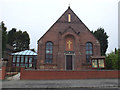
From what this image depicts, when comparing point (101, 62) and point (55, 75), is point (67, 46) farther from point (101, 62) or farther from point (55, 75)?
point (55, 75)

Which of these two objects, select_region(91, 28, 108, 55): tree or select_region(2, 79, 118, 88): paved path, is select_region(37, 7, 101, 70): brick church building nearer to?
select_region(2, 79, 118, 88): paved path

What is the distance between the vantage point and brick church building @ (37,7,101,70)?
68.8 feet

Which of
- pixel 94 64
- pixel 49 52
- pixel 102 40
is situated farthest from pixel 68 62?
pixel 102 40

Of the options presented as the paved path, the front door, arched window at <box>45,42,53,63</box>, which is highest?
arched window at <box>45,42,53,63</box>

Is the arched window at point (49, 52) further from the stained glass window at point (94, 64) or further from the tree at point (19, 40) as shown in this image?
the tree at point (19, 40)

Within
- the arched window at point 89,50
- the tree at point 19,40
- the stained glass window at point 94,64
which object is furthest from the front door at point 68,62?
the tree at point 19,40

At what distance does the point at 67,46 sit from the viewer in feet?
73.0

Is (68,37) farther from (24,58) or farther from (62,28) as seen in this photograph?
(24,58)

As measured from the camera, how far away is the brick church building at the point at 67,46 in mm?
20969

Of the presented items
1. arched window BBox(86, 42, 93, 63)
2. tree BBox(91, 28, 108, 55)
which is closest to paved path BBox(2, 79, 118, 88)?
arched window BBox(86, 42, 93, 63)

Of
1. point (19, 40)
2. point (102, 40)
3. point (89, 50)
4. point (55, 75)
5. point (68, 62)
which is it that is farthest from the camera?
point (19, 40)

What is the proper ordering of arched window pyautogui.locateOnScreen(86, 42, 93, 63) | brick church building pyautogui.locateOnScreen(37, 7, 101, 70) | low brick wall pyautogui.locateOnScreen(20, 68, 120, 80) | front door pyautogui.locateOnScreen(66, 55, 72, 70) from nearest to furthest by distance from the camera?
low brick wall pyautogui.locateOnScreen(20, 68, 120, 80) → brick church building pyautogui.locateOnScreen(37, 7, 101, 70) → front door pyautogui.locateOnScreen(66, 55, 72, 70) → arched window pyautogui.locateOnScreen(86, 42, 93, 63)

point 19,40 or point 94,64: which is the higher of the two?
point 19,40

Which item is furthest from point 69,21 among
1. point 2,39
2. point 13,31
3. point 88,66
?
point 13,31
